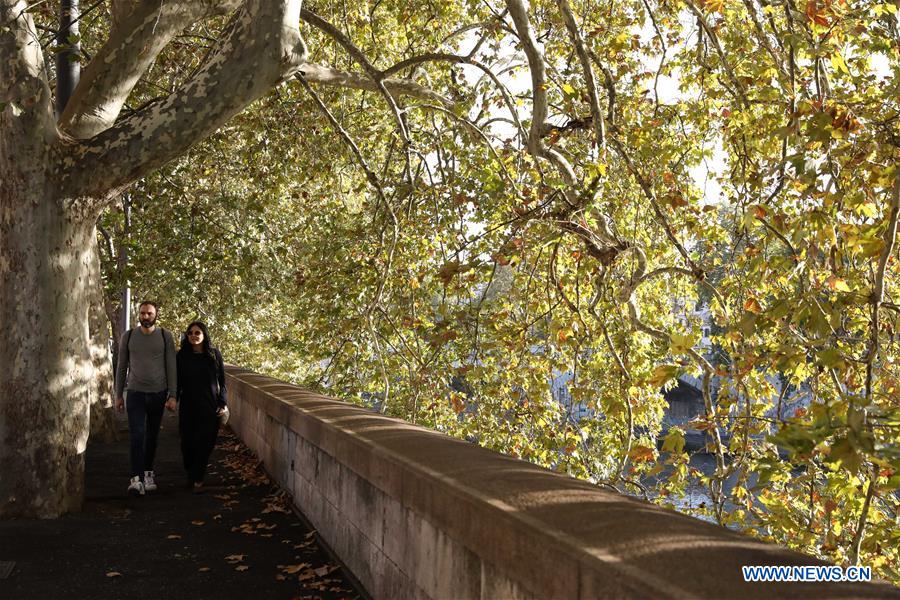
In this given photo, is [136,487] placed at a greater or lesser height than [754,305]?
lesser

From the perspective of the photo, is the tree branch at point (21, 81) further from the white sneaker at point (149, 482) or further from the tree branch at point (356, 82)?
the white sneaker at point (149, 482)

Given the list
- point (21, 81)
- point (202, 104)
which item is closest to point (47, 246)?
point (21, 81)

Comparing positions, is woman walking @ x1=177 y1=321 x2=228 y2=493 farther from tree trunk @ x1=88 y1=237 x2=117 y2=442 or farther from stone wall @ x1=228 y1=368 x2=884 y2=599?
tree trunk @ x1=88 y1=237 x2=117 y2=442

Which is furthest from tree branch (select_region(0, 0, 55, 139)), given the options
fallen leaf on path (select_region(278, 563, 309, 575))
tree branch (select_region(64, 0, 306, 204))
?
fallen leaf on path (select_region(278, 563, 309, 575))

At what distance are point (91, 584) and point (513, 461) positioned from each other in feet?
10.3

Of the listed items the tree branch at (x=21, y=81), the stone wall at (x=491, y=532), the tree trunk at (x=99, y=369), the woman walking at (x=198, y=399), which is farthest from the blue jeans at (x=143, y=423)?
the tree trunk at (x=99, y=369)

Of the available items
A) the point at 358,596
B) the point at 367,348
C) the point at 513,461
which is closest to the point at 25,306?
the point at 358,596

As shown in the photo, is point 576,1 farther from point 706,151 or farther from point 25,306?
point 25,306

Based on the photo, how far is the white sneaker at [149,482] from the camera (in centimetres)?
928

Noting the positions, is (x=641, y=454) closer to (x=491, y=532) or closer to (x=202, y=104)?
(x=491, y=532)

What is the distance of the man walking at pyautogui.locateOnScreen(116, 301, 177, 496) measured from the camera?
897cm

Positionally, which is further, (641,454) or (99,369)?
(99,369)

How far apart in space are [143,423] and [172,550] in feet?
8.33

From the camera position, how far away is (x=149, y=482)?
9.36m
